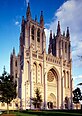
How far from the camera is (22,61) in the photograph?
283 feet

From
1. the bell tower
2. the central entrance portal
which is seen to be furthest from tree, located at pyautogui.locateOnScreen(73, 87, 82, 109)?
the bell tower

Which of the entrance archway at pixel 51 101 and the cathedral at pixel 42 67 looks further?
the entrance archway at pixel 51 101

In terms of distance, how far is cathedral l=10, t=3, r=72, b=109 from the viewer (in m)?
82.7

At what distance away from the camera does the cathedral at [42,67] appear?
82.7 metres

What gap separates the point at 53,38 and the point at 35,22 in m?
16.3

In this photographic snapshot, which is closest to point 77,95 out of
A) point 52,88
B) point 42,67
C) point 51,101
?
point 52,88

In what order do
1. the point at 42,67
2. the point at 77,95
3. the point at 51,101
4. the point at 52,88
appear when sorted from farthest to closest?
1. the point at 52,88
2. the point at 51,101
3. the point at 77,95
4. the point at 42,67

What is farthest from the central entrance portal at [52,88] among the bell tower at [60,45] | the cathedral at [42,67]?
the bell tower at [60,45]

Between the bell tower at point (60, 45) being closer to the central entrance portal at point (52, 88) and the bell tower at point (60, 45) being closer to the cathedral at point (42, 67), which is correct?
the cathedral at point (42, 67)

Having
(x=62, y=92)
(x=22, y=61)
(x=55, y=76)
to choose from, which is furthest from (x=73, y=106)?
(x=22, y=61)

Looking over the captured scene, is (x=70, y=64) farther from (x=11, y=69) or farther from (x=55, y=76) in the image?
(x=11, y=69)

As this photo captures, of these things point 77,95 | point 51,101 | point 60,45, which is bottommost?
point 51,101

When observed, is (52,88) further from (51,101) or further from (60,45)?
(60,45)

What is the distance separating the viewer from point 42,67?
89.6 metres
